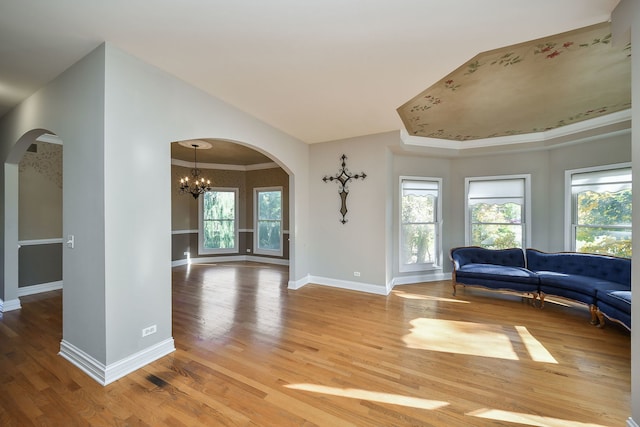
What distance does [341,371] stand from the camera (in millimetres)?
2205

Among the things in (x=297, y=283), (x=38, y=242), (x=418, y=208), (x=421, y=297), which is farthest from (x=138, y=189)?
(x=418, y=208)

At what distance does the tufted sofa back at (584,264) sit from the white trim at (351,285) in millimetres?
2449

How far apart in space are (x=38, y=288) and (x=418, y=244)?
6600 millimetres

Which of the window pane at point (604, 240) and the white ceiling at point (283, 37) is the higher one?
the white ceiling at point (283, 37)

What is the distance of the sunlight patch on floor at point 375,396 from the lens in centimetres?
184

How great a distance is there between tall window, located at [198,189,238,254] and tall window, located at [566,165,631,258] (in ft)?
24.3

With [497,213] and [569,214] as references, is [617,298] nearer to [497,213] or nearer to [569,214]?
[569,214]

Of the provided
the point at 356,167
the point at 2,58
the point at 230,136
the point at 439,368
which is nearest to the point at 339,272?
the point at 356,167

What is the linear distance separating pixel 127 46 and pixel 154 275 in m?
1.96

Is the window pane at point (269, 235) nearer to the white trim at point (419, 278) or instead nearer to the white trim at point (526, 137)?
the white trim at point (419, 278)

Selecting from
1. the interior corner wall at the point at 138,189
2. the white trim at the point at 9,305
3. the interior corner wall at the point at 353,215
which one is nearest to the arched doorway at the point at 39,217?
the white trim at the point at 9,305

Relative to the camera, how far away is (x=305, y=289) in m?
4.52

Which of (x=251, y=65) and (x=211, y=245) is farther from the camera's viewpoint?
(x=211, y=245)

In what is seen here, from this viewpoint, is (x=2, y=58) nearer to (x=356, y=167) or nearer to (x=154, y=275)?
(x=154, y=275)
